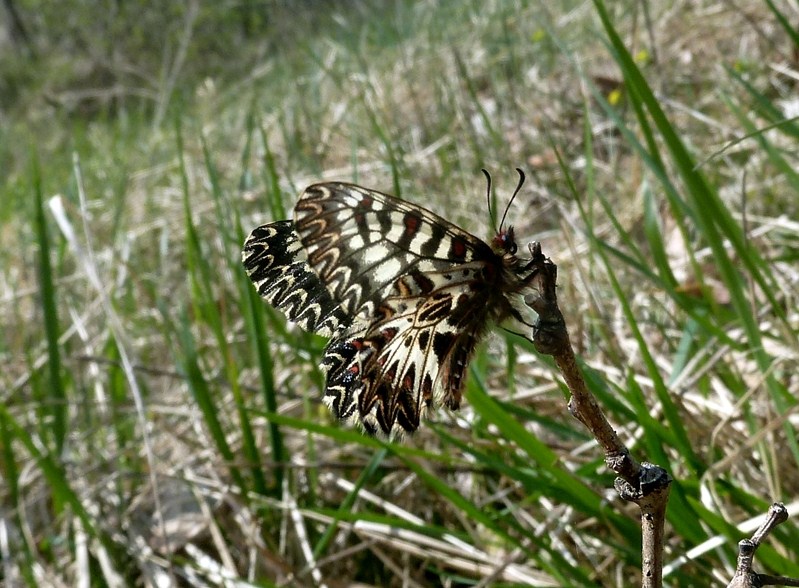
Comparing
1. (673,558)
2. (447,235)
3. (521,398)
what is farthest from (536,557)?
(447,235)

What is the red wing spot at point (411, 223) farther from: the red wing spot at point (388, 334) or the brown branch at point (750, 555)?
the brown branch at point (750, 555)

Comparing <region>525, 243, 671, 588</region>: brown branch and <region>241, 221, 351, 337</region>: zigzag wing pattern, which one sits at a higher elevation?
<region>241, 221, 351, 337</region>: zigzag wing pattern

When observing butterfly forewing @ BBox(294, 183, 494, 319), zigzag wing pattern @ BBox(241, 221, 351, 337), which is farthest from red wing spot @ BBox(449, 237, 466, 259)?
zigzag wing pattern @ BBox(241, 221, 351, 337)

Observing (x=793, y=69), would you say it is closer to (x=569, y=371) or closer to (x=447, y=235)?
(x=447, y=235)

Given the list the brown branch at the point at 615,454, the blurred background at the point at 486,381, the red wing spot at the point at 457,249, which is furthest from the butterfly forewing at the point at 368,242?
the blurred background at the point at 486,381

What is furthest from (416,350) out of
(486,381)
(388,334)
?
(486,381)

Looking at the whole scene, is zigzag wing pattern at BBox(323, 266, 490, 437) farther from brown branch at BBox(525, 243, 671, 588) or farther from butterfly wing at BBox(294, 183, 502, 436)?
brown branch at BBox(525, 243, 671, 588)

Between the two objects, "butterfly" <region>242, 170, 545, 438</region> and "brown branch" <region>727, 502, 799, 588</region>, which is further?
"butterfly" <region>242, 170, 545, 438</region>
